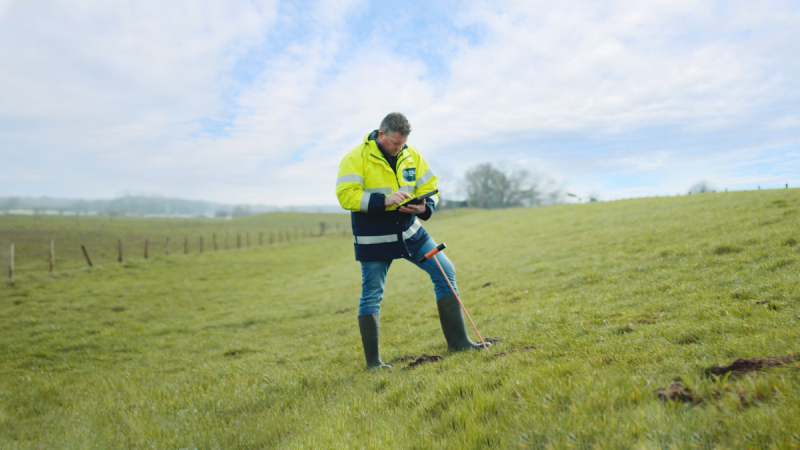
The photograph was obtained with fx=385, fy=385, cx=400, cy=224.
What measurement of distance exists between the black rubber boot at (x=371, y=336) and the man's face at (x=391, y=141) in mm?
2288

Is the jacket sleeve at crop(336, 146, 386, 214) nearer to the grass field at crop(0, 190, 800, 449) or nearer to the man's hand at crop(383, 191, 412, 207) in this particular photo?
the man's hand at crop(383, 191, 412, 207)

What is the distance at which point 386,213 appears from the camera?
5156 millimetres

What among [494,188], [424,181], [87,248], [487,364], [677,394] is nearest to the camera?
[677,394]

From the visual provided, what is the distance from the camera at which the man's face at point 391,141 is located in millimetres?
4907

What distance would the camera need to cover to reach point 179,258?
1216 inches

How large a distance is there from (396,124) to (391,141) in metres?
0.22

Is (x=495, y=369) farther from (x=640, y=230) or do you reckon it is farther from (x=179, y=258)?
(x=179, y=258)

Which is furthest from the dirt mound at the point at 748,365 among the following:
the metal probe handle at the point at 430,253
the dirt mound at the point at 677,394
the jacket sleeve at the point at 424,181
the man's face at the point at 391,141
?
the man's face at the point at 391,141

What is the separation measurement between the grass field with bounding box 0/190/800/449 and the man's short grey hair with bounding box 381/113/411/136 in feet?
9.57

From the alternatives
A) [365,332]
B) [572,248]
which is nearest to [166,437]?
[365,332]

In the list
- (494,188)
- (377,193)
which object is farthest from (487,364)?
(494,188)

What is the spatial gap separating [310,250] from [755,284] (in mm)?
41227

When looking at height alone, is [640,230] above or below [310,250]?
above

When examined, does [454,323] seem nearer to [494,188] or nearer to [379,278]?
[379,278]
